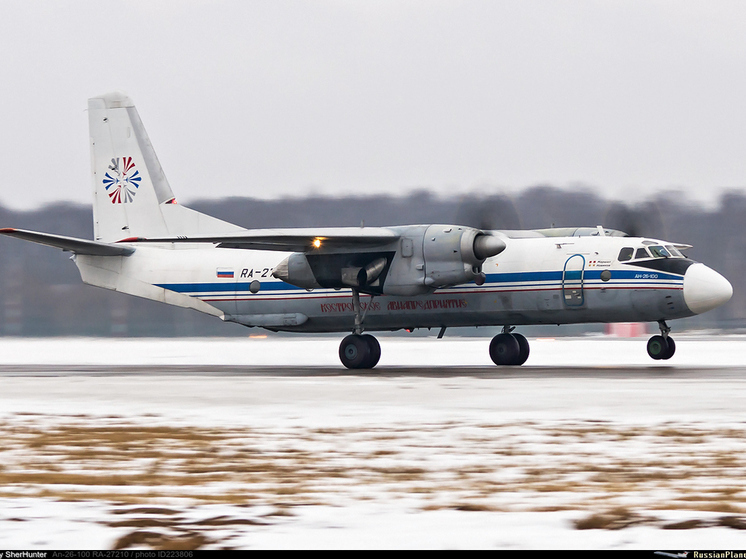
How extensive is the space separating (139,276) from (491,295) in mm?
10708

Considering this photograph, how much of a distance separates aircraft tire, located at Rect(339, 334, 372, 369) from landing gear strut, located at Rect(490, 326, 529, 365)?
372 centimetres

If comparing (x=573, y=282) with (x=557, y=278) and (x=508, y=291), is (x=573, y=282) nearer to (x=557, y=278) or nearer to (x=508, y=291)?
(x=557, y=278)

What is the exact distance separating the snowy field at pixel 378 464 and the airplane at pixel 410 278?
4099 mm

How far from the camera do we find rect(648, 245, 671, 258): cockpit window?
847 inches

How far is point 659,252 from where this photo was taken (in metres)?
21.6

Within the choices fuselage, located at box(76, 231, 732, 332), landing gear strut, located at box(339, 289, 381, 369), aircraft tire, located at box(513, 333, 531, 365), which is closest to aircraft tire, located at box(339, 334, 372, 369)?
landing gear strut, located at box(339, 289, 381, 369)

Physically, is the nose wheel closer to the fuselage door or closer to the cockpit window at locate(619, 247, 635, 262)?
the fuselage door

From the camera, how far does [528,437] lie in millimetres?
9703

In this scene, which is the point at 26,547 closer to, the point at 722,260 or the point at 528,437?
the point at 528,437

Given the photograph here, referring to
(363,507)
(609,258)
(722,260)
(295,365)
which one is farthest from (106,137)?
(722,260)

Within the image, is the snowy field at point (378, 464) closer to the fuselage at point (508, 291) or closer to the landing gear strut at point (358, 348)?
the fuselage at point (508, 291)

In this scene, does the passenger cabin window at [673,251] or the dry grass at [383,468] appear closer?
the dry grass at [383,468]

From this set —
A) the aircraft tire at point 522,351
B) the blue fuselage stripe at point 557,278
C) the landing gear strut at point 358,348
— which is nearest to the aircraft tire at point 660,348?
the blue fuselage stripe at point 557,278

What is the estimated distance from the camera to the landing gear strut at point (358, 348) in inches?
895
